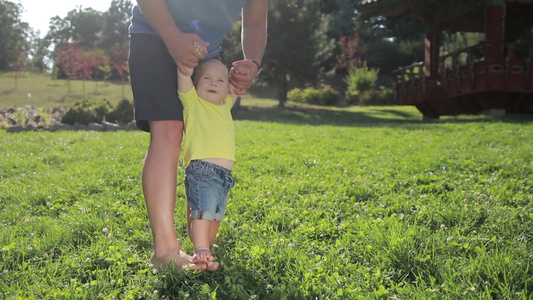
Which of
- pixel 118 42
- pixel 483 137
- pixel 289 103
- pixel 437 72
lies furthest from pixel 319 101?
pixel 118 42

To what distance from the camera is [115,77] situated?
46094 mm

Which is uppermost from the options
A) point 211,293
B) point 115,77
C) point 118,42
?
point 118,42

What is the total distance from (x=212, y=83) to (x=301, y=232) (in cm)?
109

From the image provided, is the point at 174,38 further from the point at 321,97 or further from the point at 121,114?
the point at 321,97

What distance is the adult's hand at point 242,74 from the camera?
2.43 metres

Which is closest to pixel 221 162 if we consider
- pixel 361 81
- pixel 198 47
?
pixel 198 47

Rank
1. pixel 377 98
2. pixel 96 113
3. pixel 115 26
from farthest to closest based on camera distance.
→ pixel 115 26 < pixel 377 98 < pixel 96 113

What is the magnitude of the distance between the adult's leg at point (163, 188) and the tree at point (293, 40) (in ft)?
73.5

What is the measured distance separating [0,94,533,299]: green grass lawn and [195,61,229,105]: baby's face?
804 millimetres

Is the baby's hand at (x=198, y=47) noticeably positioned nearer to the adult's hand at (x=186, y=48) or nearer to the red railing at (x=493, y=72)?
the adult's hand at (x=186, y=48)

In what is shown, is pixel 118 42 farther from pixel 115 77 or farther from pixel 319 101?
pixel 319 101

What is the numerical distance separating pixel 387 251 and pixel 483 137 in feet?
21.9

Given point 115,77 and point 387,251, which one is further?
point 115,77

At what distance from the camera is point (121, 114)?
46.0 ft
